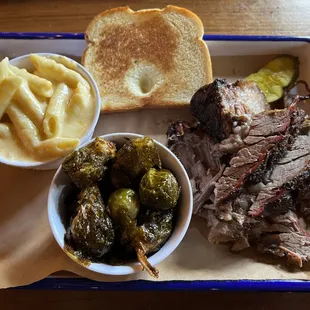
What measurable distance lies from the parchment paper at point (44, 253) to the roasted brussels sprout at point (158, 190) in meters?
0.29

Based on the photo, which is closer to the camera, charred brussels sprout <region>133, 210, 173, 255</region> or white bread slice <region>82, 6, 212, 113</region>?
charred brussels sprout <region>133, 210, 173, 255</region>

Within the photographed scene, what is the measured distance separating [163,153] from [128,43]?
689 millimetres

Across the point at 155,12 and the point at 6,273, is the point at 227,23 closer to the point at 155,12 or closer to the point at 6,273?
the point at 155,12

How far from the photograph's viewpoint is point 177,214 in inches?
62.7

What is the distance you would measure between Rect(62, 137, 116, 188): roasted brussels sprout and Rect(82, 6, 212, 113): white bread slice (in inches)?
17.4

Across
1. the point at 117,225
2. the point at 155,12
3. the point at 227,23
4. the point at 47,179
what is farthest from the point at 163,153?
the point at 227,23

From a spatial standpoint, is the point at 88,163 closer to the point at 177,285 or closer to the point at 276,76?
the point at 177,285

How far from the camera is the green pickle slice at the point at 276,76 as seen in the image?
197cm

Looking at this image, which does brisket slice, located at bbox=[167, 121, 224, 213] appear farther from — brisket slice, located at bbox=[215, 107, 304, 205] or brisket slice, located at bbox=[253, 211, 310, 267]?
brisket slice, located at bbox=[253, 211, 310, 267]

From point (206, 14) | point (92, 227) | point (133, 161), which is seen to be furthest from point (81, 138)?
point (206, 14)

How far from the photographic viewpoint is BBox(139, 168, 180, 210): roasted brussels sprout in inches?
57.6

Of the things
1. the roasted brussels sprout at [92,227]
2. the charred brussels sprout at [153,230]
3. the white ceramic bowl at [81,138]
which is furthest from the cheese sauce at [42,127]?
the charred brussels sprout at [153,230]

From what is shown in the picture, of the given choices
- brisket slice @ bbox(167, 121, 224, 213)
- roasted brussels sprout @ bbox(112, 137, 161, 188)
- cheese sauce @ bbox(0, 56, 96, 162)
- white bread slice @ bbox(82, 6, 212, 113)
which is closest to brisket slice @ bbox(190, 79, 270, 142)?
brisket slice @ bbox(167, 121, 224, 213)

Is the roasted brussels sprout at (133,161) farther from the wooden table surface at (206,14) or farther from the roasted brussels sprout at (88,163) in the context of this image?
the wooden table surface at (206,14)
